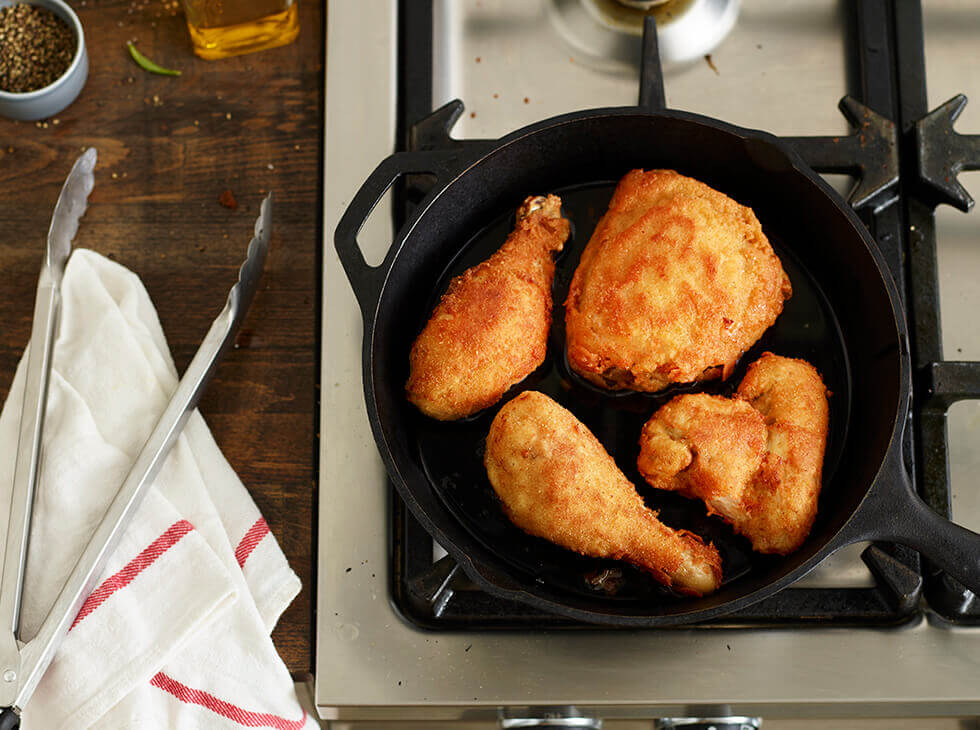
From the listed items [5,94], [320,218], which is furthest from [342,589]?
[5,94]

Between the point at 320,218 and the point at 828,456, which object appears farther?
the point at 320,218

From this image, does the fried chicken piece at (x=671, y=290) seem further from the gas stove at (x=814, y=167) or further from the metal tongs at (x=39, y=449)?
the metal tongs at (x=39, y=449)

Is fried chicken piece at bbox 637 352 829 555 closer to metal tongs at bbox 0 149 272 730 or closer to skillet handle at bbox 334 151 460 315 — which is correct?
skillet handle at bbox 334 151 460 315

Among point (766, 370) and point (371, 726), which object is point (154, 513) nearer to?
point (371, 726)

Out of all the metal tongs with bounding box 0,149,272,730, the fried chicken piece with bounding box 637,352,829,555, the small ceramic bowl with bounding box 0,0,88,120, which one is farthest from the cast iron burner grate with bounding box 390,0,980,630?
the small ceramic bowl with bounding box 0,0,88,120

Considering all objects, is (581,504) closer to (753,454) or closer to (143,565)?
(753,454)

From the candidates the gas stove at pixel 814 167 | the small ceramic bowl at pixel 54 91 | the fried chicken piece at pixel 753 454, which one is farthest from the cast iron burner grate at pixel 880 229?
the small ceramic bowl at pixel 54 91
